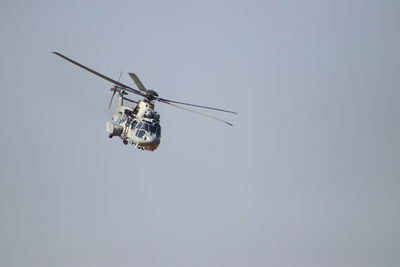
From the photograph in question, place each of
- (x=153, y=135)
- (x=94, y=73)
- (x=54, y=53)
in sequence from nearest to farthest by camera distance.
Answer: (x=54, y=53)
(x=94, y=73)
(x=153, y=135)

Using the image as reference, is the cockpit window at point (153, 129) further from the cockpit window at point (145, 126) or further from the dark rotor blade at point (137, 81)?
the dark rotor blade at point (137, 81)

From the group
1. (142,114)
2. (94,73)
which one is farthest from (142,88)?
(94,73)

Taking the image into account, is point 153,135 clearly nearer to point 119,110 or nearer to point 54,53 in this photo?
point 119,110

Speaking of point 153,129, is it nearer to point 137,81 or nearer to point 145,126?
point 145,126

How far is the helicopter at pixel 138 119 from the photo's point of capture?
173 ft

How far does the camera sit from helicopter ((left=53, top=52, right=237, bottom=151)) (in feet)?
173

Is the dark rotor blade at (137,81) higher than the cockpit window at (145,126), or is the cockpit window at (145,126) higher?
the dark rotor blade at (137,81)

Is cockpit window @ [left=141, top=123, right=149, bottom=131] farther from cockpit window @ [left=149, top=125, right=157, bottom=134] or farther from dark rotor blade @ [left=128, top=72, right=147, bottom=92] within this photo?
dark rotor blade @ [left=128, top=72, right=147, bottom=92]

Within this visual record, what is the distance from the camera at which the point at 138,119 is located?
5422cm

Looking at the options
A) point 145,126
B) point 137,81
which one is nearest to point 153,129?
point 145,126

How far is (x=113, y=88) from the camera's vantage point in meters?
55.3

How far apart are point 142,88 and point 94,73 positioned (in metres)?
5.80

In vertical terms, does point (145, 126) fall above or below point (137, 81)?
below

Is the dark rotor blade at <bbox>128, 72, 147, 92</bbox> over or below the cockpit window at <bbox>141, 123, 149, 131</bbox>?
over
